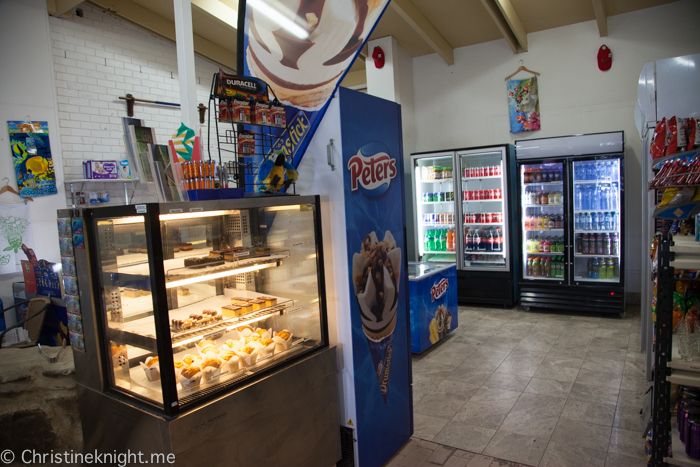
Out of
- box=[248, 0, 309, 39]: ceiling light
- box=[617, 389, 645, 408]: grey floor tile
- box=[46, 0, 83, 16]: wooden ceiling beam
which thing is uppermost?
box=[46, 0, 83, 16]: wooden ceiling beam

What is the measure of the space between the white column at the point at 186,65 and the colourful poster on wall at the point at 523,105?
4.69m

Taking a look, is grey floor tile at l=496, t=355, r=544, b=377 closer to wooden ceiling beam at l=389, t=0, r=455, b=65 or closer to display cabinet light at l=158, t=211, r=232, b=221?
display cabinet light at l=158, t=211, r=232, b=221

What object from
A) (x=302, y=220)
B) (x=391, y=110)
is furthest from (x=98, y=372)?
(x=391, y=110)

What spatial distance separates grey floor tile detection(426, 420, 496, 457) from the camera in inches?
123

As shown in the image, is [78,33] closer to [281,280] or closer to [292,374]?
[281,280]

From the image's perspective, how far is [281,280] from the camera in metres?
2.72

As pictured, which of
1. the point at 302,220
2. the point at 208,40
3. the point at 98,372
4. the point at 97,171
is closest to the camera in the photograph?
the point at 98,372

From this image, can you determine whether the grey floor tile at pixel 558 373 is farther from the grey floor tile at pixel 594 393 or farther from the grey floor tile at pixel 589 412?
the grey floor tile at pixel 589 412

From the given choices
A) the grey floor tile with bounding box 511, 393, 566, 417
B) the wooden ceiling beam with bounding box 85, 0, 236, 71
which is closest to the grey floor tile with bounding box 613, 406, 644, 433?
the grey floor tile with bounding box 511, 393, 566, 417

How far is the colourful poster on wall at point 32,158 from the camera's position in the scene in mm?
5289

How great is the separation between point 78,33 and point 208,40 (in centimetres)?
179

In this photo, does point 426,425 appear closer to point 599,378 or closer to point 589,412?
point 589,412

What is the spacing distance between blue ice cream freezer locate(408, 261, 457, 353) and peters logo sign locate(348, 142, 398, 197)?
72.7 inches

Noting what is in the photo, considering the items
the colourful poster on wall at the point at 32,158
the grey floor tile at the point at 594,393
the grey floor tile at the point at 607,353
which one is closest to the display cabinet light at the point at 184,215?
the grey floor tile at the point at 594,393
